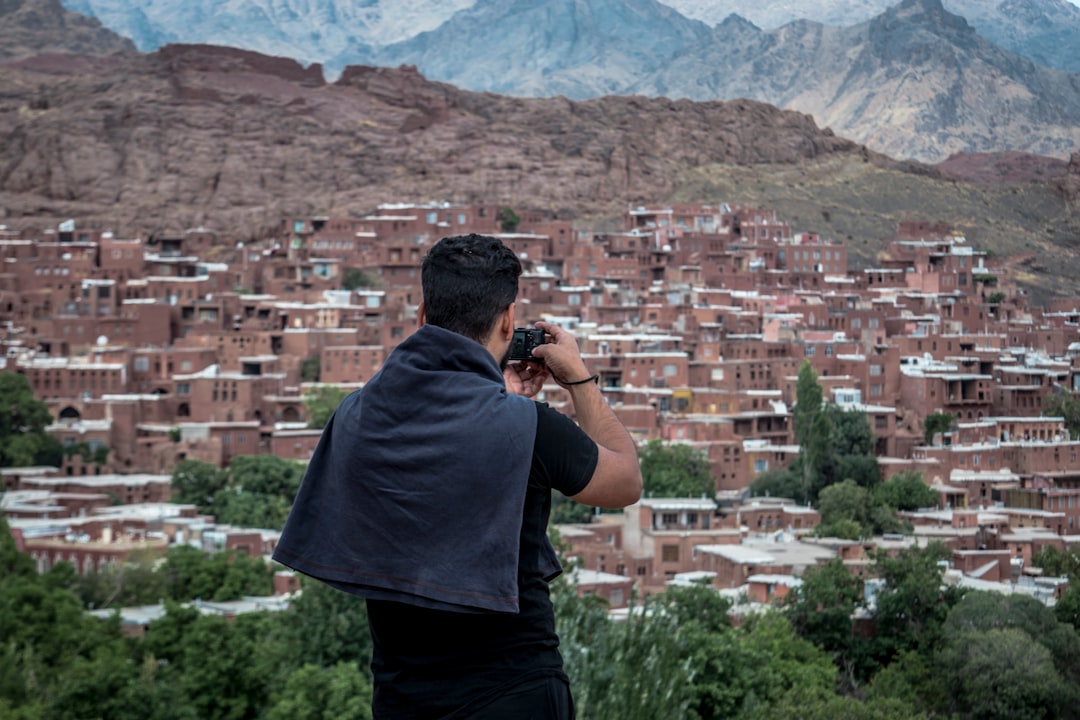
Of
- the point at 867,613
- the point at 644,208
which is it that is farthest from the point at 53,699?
the point at 644,208

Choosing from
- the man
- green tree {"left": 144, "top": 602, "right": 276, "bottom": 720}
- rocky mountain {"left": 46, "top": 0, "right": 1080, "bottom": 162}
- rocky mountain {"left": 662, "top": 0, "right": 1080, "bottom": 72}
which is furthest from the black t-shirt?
rocky mountain {"left": 662, "top": 0, "right": 1080, "bottom": 72}

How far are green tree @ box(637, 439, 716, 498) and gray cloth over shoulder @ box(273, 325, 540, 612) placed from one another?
19.9m

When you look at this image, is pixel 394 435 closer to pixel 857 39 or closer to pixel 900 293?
pixel 900 293

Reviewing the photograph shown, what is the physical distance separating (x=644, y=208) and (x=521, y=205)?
3.14 m

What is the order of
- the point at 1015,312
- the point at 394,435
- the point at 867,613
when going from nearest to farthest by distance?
1. the point at 394,435
2. the point at 867,613
3. the point at 1015,312

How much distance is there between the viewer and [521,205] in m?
43.7

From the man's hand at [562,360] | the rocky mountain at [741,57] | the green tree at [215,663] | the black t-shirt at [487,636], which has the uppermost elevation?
the rocky mountain at [741,57]

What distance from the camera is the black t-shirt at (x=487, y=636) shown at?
105 inches

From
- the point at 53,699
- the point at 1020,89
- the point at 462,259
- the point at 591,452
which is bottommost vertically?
the point at 53,699

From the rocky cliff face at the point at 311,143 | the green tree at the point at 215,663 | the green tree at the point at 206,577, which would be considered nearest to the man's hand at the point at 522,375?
the green tree at the point at 215,663

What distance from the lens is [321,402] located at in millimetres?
26688

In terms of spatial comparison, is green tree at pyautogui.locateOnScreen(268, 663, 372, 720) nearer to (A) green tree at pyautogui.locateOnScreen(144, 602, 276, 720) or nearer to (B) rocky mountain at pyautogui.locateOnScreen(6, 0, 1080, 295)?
(A) green tree at pyautogui.locateOnScreen(144, 602, 276, 720)

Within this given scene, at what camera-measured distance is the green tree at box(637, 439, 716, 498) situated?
23.0 meters

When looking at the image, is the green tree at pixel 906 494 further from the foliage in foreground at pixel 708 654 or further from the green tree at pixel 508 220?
the green tree at pixel 508 220
